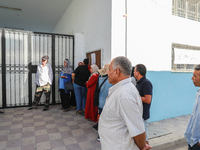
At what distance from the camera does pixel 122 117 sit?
3.95ft

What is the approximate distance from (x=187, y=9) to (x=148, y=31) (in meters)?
2.14

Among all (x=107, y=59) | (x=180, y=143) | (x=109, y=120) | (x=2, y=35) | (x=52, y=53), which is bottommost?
(x=180, y=143)

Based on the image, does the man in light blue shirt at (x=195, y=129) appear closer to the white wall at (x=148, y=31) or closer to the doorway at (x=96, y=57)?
the white wall at (x=148, y=31)

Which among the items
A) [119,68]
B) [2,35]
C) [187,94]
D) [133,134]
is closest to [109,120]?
[133,134]

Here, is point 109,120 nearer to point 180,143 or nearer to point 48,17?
point 180,143

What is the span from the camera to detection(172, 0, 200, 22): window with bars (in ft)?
15.8

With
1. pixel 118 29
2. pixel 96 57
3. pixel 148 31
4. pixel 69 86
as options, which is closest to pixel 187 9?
pixel 148 31

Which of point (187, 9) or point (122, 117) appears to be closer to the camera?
point (122, 117)

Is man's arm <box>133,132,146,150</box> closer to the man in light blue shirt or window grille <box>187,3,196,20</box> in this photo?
the man in light blue shirt

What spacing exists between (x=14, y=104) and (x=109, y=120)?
17.3 feet

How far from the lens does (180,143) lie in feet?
11.0

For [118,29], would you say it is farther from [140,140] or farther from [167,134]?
[140,140]

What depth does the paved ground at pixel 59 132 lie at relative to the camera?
9.68 feet

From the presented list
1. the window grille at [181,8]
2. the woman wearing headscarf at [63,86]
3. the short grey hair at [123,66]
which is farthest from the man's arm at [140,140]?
the window grille at [181,8]
